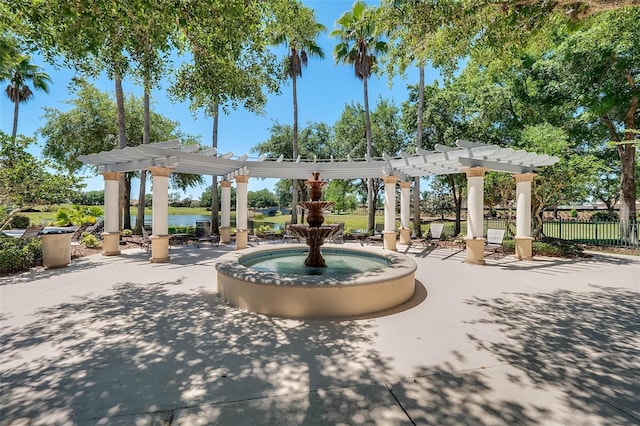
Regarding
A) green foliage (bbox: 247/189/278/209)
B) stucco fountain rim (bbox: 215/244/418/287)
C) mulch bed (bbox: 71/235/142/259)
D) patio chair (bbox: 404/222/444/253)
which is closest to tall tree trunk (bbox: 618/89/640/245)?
patio chair (bbox: 404/222/444/253)

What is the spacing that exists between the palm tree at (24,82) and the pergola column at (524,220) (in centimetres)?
2950

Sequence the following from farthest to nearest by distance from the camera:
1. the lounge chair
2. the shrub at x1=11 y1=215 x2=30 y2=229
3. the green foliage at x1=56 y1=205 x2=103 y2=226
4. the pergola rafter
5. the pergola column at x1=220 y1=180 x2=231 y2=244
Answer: the shrub at x1=11 y1=215 x2=30 y2=229
the pergola column at x1=220 y1=180 x2=231 y2=244
the green foliage at x1=56 y1=205 x2=103 y2=226
the lounge chair
the pergola rafter

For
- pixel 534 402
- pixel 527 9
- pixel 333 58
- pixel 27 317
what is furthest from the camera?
pixel 333 58

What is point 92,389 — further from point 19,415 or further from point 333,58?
point 333,58

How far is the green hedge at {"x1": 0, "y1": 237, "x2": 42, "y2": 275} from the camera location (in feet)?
26.6

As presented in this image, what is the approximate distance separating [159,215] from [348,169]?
29.5ft

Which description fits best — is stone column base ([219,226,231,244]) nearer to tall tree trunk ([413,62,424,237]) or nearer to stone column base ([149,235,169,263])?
stone column base ([149,235,169,263])

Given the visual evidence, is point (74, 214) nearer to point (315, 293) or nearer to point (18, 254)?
point (18, 254)

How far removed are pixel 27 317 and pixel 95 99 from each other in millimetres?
19075

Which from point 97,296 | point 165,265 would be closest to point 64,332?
point 97,296

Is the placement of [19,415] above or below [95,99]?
below

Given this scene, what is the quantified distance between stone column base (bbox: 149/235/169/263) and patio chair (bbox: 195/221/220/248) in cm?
475

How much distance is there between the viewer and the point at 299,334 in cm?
436

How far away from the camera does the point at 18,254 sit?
846 cm
